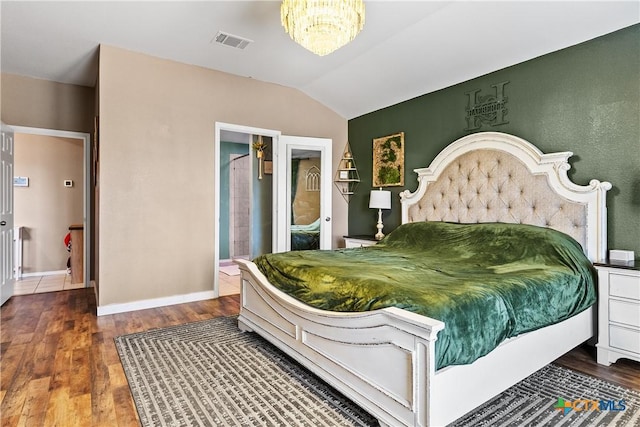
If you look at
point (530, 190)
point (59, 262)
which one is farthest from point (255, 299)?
point (59, 262)

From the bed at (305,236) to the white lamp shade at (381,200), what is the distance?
2.82 ft

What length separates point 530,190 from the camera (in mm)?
3029

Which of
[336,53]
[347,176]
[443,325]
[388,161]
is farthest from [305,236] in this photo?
[443,325]

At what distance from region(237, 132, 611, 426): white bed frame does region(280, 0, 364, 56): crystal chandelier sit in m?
1.65

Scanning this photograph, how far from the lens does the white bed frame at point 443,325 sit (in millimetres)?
1482

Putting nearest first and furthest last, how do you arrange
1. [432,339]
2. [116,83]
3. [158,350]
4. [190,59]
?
[432,339] → [158,350] → [116,83] → [190,59]

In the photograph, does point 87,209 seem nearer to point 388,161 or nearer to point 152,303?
point 152,303

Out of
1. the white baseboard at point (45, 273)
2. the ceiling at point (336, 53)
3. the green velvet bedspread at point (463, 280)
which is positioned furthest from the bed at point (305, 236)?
the white baseboard at point (45, 273)

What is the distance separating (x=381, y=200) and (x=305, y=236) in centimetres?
113

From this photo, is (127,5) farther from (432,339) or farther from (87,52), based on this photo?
(432,339)

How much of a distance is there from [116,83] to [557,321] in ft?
13.6

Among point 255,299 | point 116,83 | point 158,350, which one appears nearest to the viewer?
point 158,350

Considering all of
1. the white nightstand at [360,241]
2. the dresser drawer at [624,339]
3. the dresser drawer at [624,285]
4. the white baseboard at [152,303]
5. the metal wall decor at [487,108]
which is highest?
the metal wall decor at [487,108]

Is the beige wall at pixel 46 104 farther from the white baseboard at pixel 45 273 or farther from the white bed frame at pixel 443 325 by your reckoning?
the white bed frame at pixel 443 325
